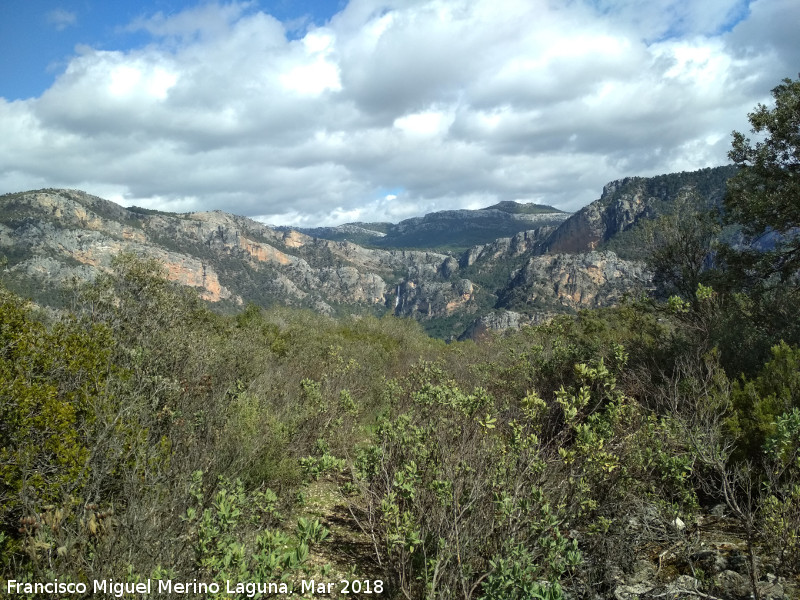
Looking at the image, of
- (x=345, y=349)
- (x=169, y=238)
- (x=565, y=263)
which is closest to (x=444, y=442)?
(x=345, y=349)

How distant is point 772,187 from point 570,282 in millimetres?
148616

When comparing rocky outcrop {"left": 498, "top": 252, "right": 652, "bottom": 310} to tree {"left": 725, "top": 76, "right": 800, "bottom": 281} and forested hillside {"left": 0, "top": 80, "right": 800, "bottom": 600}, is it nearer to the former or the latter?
tree {"left": 725, "top": 76, "right": 800, "bottom": 281}

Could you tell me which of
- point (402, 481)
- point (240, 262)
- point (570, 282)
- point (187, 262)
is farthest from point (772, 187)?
point (240, 262)

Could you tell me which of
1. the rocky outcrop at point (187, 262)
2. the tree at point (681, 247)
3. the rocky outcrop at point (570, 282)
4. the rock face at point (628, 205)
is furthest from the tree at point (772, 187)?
the rocky outcrop at point (570, 282)

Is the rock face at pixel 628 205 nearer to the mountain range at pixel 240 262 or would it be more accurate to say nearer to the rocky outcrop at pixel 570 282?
the mountain range at pixel 240 262

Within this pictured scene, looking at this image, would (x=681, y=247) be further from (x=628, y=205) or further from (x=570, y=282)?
(x=628, y=205)

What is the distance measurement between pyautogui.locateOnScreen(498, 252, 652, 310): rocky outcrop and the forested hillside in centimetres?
13482

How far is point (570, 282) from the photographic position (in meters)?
154

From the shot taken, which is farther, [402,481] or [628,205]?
[628,205]

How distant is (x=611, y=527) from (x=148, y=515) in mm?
5734

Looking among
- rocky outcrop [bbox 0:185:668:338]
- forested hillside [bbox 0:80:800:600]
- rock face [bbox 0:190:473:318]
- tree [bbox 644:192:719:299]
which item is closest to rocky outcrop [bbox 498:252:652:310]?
rocky outcrop [bbox 0:185:668:338]

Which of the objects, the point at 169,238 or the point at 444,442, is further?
the point at 169,238

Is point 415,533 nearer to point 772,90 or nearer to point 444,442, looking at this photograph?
point 444,442

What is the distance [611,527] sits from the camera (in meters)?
6.27
